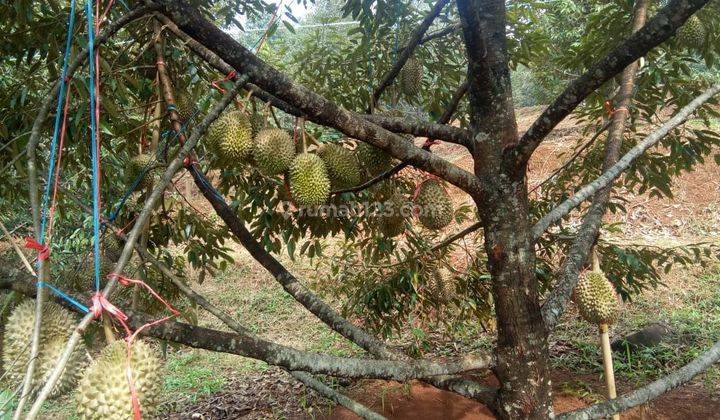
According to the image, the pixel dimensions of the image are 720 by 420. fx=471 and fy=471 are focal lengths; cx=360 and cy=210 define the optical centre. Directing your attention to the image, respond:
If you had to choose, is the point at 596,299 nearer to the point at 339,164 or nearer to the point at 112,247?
the point at 339,164

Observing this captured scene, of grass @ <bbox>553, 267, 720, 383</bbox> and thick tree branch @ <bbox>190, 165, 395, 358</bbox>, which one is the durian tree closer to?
thick tree branch @ <bbox>190, 165, 395, 358</bbox>

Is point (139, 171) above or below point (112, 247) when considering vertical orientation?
above

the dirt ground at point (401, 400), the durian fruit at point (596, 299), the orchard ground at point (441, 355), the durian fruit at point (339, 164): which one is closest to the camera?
the durian fruit at point (339, 164)

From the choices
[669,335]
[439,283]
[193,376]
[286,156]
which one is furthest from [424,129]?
[193,376]

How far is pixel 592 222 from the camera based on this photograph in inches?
59.3

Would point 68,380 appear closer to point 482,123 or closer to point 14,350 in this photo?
point 14,350

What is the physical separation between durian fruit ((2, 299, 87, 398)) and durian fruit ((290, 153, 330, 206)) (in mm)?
622

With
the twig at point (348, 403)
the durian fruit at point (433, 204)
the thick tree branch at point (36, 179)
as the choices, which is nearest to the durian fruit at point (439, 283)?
the durian fruit at point (433, 204)

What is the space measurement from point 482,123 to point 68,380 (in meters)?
1.14

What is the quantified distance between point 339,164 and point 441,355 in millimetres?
3078

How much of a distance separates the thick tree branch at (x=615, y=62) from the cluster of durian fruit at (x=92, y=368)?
0.92m

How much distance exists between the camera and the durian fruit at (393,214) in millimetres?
1731

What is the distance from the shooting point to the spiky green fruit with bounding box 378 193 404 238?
1.73m

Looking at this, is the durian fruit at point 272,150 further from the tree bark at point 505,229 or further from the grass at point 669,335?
the grass at point 669,335
